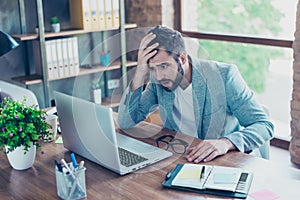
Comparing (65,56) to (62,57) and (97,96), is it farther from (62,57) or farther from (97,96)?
(97,96)

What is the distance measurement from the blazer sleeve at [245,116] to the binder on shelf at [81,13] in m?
1.99

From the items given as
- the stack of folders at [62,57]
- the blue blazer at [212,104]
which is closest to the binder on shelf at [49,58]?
the stack of folders at [62,57]

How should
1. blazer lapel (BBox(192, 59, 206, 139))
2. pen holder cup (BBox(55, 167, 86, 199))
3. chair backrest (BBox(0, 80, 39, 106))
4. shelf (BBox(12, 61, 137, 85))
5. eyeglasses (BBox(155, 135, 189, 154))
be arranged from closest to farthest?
pen holder cup (BBox(55, 167, 86, 199)), eyeglasses (BBox(155, 135, 189, 154)), blazer lapel (BBox(192, 59, 206, 139)), chair backrest (BBox(0, 80, 39, 106)), shelf (BBox(12, 61, 137, 85))

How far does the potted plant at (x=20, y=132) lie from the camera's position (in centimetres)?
156

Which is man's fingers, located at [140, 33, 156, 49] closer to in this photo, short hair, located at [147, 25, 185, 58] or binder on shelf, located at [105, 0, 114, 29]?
short hair, located at [147, 25, 185, 58]

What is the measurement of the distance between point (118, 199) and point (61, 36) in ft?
8.69

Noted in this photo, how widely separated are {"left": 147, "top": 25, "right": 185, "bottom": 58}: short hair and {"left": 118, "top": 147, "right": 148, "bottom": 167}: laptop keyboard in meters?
0.49

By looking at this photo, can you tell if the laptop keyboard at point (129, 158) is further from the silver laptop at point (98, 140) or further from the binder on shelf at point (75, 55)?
the binder on shelf at point (75, 55)

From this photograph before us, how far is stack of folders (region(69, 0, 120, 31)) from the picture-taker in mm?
3715

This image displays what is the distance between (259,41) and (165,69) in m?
1.94

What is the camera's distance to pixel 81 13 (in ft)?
12.2

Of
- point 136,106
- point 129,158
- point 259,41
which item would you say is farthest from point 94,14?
point 129,158

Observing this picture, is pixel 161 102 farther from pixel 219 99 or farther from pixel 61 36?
pixel 61 36

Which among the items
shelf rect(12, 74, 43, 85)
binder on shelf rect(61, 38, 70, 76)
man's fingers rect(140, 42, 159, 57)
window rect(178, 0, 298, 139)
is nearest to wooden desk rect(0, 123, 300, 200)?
man's fingers rect(140, 42, 159, 57)
